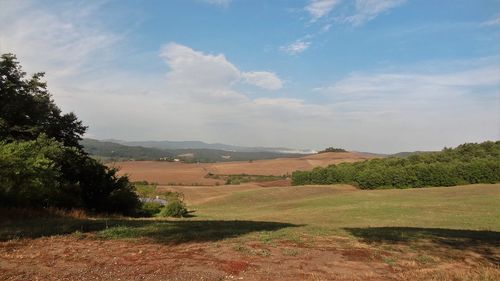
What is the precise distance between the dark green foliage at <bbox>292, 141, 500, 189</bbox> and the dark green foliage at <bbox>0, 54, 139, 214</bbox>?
171 ft

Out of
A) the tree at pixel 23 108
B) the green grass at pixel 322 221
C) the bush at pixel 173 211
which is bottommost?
the bush at pixel 173 211

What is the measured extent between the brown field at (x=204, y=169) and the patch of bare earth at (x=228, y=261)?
241 feet

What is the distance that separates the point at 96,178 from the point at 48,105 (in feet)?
21.1

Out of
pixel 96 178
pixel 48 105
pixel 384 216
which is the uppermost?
pixel 48 105

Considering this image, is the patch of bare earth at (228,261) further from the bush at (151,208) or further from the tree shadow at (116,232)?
the bush at (151,208)

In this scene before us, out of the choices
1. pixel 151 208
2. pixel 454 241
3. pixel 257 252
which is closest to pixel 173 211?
pixel 151 208

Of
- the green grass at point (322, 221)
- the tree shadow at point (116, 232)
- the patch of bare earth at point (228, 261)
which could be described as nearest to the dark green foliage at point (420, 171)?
the green grass at point (322, 221)

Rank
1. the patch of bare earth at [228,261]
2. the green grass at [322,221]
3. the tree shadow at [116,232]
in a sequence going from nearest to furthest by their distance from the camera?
the patch of bare earth at [228,261] < the tree shadow at [116,232] < the green grass at [322,221]

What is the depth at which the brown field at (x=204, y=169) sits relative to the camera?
8889 centimetres

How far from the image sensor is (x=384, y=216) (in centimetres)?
3631

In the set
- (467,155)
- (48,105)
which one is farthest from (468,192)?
(48,105)

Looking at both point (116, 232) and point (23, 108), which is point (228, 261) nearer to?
point (116, 232)

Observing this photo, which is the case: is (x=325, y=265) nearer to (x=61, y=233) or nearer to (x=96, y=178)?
(x=61, y=233)

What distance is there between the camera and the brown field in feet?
292
